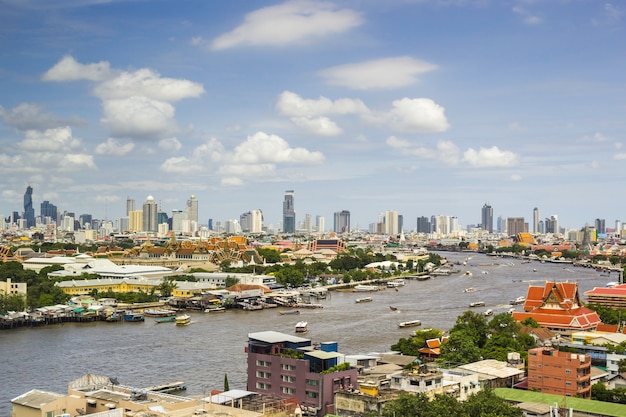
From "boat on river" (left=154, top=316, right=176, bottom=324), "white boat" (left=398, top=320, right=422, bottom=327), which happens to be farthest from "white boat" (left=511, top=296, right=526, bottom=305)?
"boat on river" (left=154, top=316, right=176, bottom=324)

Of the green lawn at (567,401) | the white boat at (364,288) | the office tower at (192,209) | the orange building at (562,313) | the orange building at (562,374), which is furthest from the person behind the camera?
the office tower at (192,209)

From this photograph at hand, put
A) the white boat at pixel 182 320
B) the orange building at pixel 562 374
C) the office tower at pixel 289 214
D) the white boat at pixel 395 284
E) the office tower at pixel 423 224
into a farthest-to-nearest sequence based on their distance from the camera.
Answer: the office tower at pixel 423 224 < the office tower at pixel 289 214 < the white boat at pixel 395 284 < the white boat at pixel 182 320 < the orange building at pixel 562 374

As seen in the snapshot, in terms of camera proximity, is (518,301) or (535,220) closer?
(518,301)

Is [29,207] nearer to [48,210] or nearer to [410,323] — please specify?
[48,210]

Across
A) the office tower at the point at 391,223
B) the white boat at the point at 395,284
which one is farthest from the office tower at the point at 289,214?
the white boat at the point at 395,284

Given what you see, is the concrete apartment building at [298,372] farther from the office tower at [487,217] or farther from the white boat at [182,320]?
the office tower at [487,217]

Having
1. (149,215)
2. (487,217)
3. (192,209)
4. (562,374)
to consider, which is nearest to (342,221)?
(487,217)
